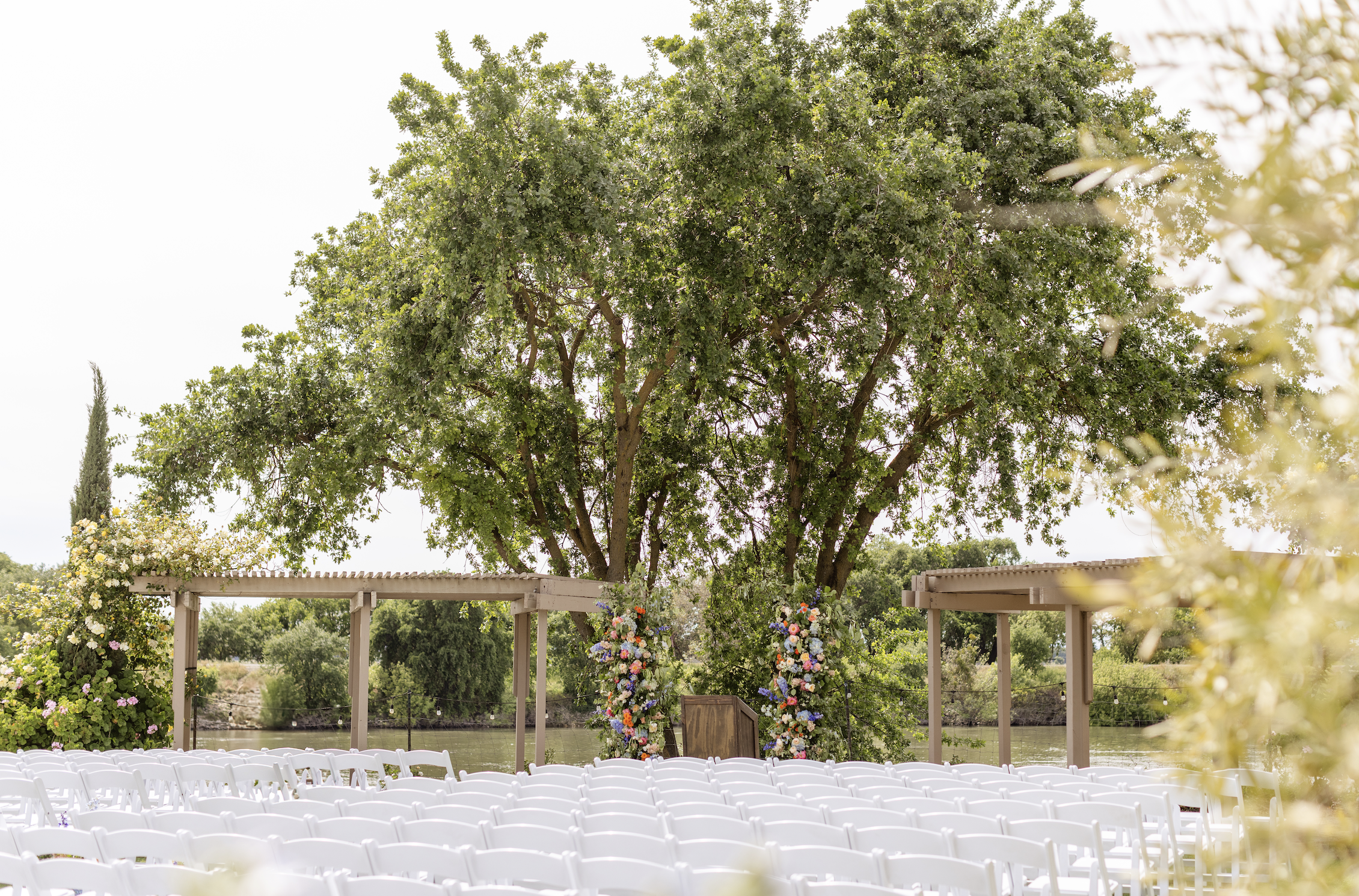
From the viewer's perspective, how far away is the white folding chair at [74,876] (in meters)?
3.77

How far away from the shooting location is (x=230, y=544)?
1251 cm

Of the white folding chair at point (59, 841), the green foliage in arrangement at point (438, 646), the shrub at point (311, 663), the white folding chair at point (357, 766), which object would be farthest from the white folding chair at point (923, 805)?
the shrub at point (311, 663)

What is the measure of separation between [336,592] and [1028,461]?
9.93 metres

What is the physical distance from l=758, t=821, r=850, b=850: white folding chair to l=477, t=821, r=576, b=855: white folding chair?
0.90m

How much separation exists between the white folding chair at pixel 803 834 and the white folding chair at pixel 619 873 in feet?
2.88

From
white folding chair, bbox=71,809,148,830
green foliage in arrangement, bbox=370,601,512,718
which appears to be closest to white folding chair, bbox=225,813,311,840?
white folding chair, bbox=71,809,148,830

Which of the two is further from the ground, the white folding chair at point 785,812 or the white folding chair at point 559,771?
the white folding chair at point 785,812

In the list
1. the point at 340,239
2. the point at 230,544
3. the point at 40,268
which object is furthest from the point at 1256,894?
the point at 40,268

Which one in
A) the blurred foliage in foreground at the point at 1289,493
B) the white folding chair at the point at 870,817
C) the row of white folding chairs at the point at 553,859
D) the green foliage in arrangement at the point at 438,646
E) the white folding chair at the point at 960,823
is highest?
the blurred foliage in foreground at the point at 1289,493

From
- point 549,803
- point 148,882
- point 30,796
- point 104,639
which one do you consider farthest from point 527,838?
point 104,639

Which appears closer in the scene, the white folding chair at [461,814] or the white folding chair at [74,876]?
the white folding chair at [74,876]

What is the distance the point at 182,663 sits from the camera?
11.7 metres

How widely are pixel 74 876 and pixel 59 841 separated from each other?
0.74m

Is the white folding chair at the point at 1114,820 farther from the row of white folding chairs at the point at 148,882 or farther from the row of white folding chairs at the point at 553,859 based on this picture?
the row of white folding chairs at the point at 148,882
